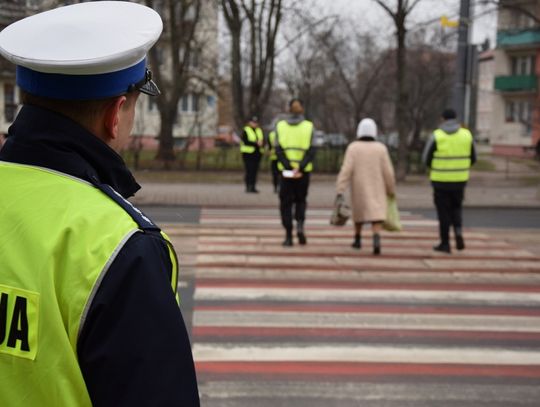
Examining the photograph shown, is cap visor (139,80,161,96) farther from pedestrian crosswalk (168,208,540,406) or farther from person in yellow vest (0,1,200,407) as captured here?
pedestrian crosswalk (168,208,540,406)

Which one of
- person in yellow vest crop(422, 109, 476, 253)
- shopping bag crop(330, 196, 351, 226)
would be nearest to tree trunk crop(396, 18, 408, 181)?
person in yellow vest crop(422, 109, 476, 253)

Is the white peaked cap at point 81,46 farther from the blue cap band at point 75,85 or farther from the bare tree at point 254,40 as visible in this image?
the bare tree at point 254,40

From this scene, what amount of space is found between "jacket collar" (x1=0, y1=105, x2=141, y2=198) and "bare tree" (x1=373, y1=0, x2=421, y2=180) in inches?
875

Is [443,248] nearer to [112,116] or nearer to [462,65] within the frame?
[462,65]

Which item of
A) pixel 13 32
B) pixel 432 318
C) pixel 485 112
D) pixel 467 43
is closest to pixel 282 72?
pixel 467 43

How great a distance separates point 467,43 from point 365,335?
414 inches

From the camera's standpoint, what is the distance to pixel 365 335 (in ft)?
22.1

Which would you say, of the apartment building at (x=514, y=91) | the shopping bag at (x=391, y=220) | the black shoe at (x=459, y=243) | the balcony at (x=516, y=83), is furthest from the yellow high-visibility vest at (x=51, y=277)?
the balcony at (x=516, y=83)

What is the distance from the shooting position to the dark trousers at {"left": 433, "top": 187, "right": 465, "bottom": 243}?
10.7 meters

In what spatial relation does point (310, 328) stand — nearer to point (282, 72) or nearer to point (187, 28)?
point (187, 28)

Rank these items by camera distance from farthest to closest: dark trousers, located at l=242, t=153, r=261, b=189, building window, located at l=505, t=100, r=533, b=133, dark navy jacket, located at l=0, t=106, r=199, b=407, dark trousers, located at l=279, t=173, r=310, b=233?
1. building window, located at l=505, t=100, r=533, b=133
2. dark trousers, located at l=242, t=153, r=261, b=189
3. dark trousers, located at l=279, t=173, r=310, b=233
4. dark navy jacket, located at l=0, t=106, r=199, b=407

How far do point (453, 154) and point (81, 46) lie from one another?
30.8 ft

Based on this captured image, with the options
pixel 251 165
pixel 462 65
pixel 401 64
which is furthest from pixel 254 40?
pixel 462 65

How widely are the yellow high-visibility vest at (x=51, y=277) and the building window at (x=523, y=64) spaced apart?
183ft
